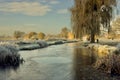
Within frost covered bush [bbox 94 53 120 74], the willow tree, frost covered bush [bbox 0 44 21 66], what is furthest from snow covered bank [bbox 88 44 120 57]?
the willow tree

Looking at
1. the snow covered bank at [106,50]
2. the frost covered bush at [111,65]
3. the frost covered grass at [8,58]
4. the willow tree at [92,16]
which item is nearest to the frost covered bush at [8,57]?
the frost covered grass at [8,58]

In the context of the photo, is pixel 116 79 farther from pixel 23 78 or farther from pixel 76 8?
pixel 76 8

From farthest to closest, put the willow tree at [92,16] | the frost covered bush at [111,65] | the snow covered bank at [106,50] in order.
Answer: the willow tree at [92,16] < the snow covered bank at [106,50] < the frost covered bush at [111,65]

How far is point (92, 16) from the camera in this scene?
3772cm

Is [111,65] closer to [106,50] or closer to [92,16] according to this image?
[106,50]

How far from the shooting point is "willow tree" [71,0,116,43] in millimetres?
37594

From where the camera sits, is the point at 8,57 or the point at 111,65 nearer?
the point at 111,65

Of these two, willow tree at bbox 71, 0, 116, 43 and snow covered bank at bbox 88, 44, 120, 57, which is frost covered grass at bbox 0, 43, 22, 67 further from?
willow tree at bbox 71, 0, 116, 43

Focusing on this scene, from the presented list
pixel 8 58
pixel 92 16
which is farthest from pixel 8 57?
pixel 92 16

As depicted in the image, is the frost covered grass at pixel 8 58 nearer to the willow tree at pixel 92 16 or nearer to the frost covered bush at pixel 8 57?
the frost covered bush at pixel 8 57

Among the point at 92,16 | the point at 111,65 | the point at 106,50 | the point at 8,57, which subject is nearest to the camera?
the point at 111,65

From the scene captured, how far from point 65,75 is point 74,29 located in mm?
27036

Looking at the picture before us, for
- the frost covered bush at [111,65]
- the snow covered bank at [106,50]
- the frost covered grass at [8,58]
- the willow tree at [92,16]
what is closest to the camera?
the frost covered bush at [111,65]

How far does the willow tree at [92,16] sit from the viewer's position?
37.6 metres
